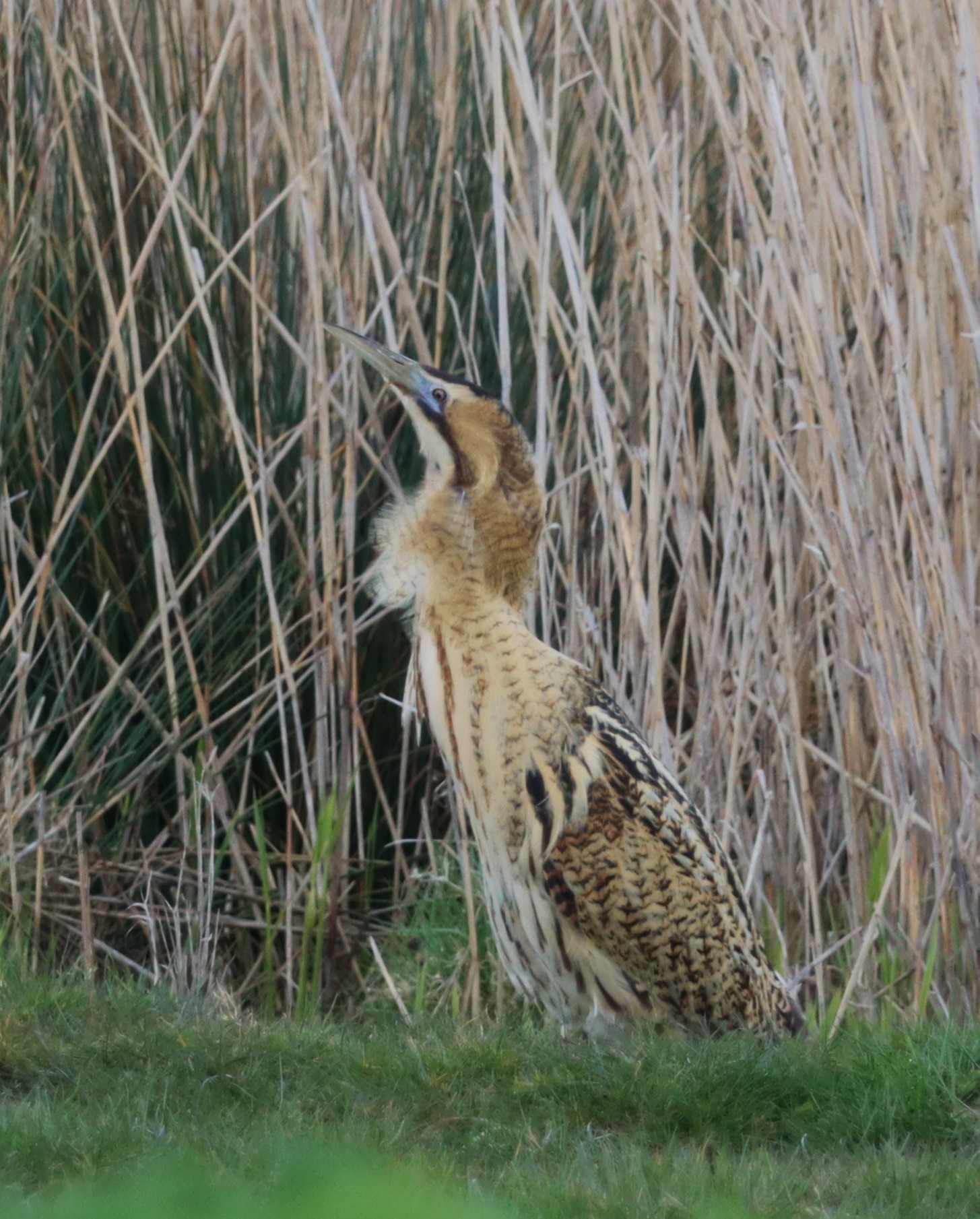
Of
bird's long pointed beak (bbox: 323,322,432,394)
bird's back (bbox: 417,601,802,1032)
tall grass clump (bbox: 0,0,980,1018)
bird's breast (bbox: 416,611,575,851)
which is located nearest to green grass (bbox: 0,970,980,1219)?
bird's back (bbox: 417,601,802,1032)

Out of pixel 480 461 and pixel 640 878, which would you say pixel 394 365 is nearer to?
pixel 480 461

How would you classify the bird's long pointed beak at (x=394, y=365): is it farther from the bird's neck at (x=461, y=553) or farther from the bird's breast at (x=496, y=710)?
the bird's breast at (x=496, y=710)

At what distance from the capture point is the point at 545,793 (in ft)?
12.7

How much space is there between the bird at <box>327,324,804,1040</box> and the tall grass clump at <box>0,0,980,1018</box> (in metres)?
0.47

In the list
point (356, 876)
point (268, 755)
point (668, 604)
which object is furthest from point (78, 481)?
point (668, 604)

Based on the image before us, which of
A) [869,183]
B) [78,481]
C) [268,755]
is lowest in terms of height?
[268,755]

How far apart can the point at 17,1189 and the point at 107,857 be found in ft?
8.16

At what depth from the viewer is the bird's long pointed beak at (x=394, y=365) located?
3.93 metres

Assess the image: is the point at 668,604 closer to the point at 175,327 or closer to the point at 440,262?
the point at 440,262

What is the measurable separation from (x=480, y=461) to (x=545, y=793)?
2.50 feet

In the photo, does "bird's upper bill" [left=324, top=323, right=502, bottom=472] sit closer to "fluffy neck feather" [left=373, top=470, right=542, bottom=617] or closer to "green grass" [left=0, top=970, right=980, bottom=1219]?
"fluffy neck feather" [left=373, top=470, right=542, bottom=617]

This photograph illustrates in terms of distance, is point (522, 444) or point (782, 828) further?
point (782, 828)

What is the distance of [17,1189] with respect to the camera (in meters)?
2.52

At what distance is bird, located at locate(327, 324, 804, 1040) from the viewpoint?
153 inches
